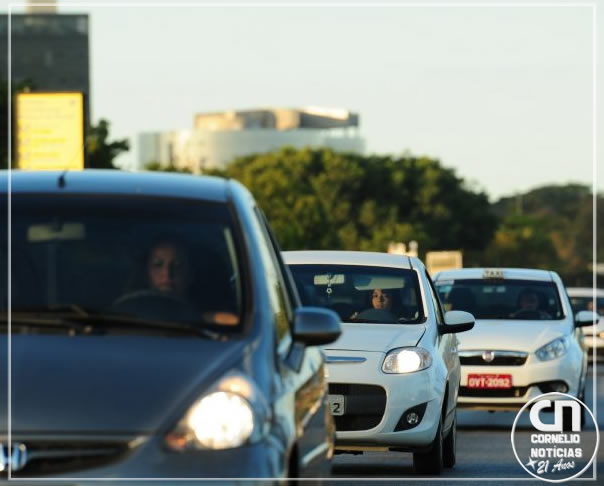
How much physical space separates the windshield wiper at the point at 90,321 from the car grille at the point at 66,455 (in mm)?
612

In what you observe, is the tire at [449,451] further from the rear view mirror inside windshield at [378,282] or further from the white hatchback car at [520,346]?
the white hatchback car at [520,346]

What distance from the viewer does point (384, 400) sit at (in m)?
12.4

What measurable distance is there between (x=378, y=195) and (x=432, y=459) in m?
112

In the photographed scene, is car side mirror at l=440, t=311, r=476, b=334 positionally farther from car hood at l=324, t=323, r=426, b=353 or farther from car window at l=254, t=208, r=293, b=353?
car window at l=254, t=208, r=293, b=353

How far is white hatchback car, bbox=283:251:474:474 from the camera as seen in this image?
1232 cm

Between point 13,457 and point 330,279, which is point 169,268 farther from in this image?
point 330,279

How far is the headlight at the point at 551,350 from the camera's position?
18.6m

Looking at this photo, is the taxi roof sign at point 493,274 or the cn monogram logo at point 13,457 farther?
the taxi roof sign at point 493,274

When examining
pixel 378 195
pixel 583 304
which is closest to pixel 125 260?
pixel 583 304

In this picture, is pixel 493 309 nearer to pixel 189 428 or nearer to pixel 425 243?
pixel 189 428

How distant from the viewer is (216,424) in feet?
19.0

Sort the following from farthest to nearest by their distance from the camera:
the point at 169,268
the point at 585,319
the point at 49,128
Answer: the point at 49,128
the point at 585,319
the point at 169,268

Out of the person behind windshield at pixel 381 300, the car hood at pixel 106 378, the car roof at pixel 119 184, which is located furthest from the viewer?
the person behind windshield at pixel 381 300

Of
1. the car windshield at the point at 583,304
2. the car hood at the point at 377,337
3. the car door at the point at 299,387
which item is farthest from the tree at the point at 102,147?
the car door at the point at 299,387
